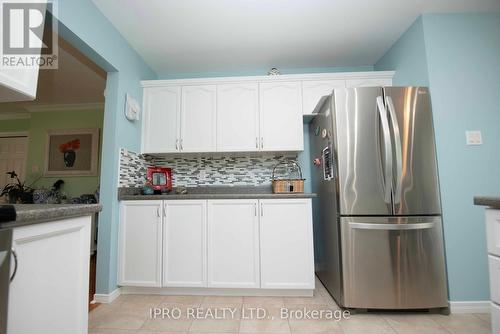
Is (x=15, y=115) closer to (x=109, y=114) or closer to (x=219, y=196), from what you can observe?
(x=109, y=114)

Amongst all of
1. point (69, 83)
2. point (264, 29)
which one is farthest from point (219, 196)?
point (69, 83)

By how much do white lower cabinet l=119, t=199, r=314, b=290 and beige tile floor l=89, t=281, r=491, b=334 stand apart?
184 mm

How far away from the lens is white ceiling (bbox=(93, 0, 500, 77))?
1.85 metres

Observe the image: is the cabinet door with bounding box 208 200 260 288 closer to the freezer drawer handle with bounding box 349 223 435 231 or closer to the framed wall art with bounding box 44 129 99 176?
the freezer drawer handle with bounding box 349 223 435 231

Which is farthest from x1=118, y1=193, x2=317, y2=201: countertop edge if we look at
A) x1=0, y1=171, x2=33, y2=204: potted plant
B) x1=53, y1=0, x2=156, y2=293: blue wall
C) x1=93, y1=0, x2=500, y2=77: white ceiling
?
Answer: x1=0, y1=171, x2=33, y2=204: potted plant

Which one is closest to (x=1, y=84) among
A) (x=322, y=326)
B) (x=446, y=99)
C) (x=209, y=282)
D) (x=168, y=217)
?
(x=168, y=217)

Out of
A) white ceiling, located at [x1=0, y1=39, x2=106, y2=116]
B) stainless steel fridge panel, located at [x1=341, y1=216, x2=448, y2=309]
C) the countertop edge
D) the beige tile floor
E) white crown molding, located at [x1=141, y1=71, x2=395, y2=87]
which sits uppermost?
white ceiling, located at [x1=0, y1=39, x2=106, y2=116]

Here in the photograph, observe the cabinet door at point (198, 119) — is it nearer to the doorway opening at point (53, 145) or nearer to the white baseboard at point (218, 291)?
the white baseboard at point (218, 291)

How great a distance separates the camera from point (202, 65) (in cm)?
272

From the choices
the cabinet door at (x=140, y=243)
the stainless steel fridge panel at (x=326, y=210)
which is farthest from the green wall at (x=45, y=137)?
the stainless steel fridge panel at (x=326, y=210)

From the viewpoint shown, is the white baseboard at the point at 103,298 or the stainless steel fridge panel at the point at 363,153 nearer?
the stainless steel fridge panel at the point at 363,153

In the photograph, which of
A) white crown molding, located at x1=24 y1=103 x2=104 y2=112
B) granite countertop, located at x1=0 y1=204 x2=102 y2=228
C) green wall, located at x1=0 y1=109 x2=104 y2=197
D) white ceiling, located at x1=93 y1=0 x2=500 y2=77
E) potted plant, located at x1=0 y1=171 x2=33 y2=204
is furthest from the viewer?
white crown molding, located at x1=24 y1=103 x2=104 y2=112

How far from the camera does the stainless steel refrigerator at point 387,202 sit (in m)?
1.72

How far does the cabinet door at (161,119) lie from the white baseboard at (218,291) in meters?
1.39
